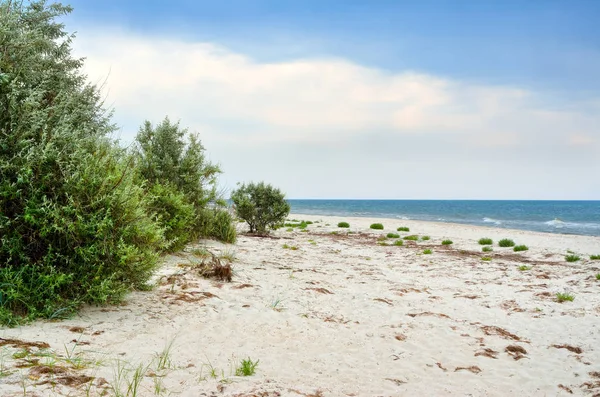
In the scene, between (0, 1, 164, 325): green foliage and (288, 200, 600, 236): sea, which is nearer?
(0, 1, 164, 325): green foliage

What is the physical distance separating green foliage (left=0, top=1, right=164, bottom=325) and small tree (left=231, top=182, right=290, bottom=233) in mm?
14069

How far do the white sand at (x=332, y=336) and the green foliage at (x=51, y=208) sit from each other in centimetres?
47

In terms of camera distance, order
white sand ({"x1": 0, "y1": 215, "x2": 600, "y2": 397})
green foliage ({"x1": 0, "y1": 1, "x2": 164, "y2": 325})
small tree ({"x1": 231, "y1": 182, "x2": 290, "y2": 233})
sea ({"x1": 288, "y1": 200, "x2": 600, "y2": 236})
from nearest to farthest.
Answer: white sand ({"x1": 0, "y1": 215, "x2": 600, "y2": 397}) < green foliage ({"x1": 0, "y1": 1, "x2": 164, "y2": 325}) < small tree ({"x1": 231, "y1": 182, "x2": 290, "y2": 233}) < sea ({"x1": 288, "y1": 200, "x2": 600, "y2": 236})

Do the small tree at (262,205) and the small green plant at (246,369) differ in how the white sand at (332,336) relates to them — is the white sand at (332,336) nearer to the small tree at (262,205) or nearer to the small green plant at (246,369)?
the small green plant at (246,369)

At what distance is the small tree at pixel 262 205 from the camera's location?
2105cm

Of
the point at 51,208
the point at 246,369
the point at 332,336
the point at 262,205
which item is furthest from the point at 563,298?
the point at 262,205

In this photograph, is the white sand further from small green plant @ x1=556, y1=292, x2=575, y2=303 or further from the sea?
the sea

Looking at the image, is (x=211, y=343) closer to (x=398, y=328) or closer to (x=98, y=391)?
(x=98, y=391)

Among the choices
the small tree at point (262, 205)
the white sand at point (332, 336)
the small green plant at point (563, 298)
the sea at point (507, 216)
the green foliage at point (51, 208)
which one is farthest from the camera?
the sea at point (507, 216)

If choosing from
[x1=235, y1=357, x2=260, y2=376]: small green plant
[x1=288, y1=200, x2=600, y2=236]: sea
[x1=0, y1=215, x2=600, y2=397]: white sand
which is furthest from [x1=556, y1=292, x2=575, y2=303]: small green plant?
[x1=288, y1=200, x2=600, y2=236]: sea

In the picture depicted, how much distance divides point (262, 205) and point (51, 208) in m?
15.2

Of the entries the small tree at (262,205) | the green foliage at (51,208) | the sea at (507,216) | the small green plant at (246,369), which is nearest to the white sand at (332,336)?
the small green plant at (246,369)

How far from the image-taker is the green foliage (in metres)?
5.93

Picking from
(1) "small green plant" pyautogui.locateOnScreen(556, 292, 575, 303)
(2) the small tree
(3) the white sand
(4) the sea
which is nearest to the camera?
(3) the white sand
